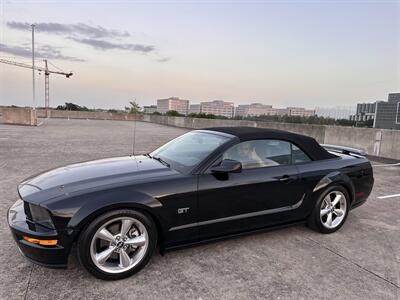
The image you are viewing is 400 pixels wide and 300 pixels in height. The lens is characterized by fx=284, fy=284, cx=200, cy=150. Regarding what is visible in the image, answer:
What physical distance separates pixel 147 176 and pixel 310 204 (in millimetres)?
2148

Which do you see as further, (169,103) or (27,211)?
(169,103)

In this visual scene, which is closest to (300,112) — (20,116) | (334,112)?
(334,112)

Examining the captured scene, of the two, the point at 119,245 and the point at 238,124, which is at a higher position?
the point at 238,124

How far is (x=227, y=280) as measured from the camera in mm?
2668

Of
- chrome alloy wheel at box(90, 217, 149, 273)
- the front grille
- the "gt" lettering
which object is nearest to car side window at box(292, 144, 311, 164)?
Result: the "gt" lettering

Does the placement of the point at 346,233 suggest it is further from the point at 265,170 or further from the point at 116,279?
the point at 116,279

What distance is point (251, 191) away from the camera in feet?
10.5

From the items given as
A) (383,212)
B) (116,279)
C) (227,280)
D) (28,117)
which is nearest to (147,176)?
(116,279)

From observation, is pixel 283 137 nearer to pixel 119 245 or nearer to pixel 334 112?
pixel 119 245

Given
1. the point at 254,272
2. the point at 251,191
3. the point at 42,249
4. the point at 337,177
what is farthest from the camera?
the point at 337,177

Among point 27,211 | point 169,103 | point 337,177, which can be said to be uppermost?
point 169,103

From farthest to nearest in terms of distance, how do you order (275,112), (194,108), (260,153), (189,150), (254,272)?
(194,108)
(275,112)
(189,150)
(260,153)
(254,272)

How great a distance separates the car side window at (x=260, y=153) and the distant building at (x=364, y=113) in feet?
37.3

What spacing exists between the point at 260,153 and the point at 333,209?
4.50 ft
